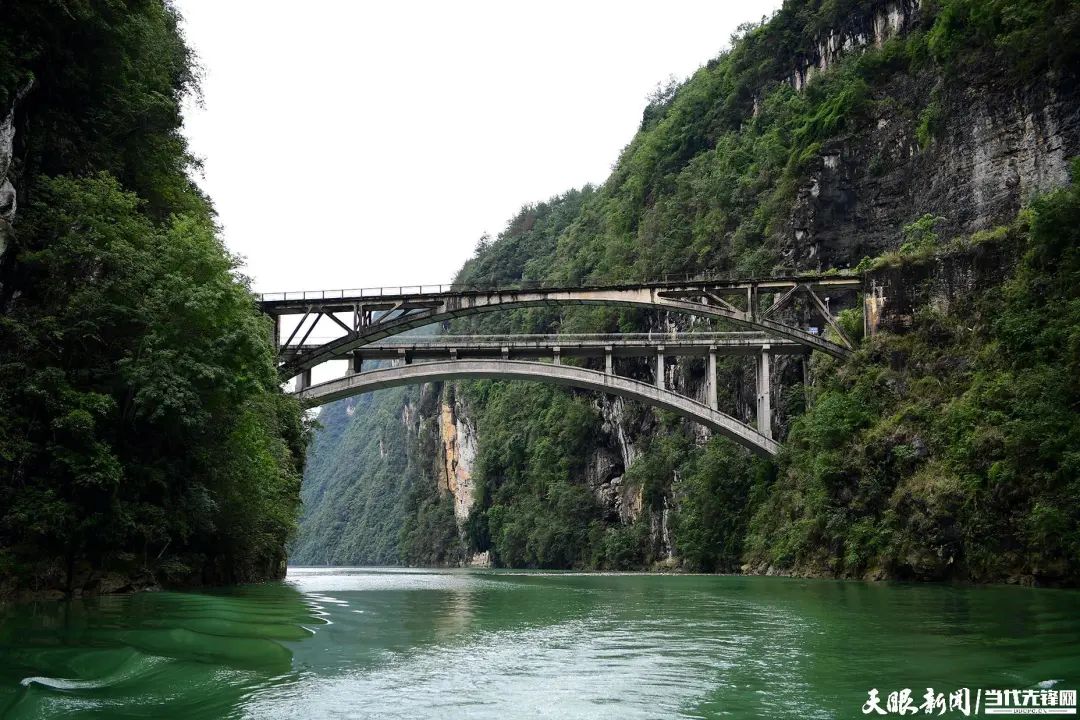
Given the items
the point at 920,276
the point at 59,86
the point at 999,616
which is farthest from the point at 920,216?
the point at 59,86

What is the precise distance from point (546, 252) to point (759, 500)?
55112 millimetres

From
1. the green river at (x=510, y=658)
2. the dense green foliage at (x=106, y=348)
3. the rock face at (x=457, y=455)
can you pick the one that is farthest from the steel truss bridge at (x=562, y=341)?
the rock face at (x=457, y=455)

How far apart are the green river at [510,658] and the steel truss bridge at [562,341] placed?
16.0 m

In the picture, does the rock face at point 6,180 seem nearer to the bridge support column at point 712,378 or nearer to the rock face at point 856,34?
the bridge support column at point 712,378

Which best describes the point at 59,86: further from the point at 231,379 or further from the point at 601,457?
the point at 601,457

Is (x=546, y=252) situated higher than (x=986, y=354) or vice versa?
(x=546, y=252)

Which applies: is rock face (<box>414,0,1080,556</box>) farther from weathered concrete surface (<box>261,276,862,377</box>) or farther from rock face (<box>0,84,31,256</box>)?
rock face (<box>0,84,31,256</box>)

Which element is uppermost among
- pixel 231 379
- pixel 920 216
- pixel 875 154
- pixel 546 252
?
pixel 546 252

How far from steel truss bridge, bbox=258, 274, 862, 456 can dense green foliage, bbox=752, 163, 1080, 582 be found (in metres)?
3.35

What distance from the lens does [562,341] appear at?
34656 mm

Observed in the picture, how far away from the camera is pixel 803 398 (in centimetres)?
3491

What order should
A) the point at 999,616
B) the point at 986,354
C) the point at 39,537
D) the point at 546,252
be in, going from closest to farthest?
the point at 999,616 < the point at 39,537 < the point at 986,354 < the point at 546,252

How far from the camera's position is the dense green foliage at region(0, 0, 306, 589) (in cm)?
1416
